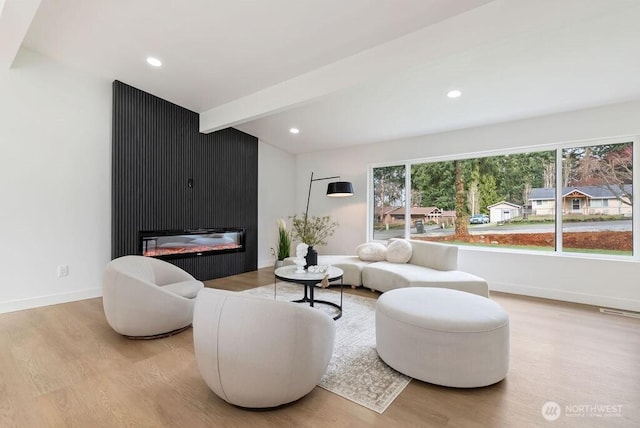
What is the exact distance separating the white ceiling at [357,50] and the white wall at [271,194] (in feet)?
6.69

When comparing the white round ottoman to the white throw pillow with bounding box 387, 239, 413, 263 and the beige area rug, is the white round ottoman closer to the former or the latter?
the beige area rug

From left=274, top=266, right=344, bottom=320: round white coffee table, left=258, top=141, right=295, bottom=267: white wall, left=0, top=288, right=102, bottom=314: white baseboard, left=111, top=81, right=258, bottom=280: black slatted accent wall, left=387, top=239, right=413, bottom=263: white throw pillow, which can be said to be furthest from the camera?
left=258, top=141, right=295, bottom=267: white wall

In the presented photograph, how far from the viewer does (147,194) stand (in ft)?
13.9

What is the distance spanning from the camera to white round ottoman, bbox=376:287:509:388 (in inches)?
75.4

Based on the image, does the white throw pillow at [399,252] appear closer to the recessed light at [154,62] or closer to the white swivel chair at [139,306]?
the white swivel chair at [139,306]

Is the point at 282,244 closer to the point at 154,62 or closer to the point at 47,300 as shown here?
the point at 47,300

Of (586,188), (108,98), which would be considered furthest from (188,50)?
(586,188)

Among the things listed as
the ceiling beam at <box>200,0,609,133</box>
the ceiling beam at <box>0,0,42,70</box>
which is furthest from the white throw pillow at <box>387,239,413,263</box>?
the ceiling beam at <box>0,0,42,70</box>

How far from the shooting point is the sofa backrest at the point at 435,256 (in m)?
4.03

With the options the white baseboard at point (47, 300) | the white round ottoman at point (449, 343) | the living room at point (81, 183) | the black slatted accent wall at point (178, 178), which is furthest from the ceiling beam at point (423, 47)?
the white baseboard at point (47, 300)

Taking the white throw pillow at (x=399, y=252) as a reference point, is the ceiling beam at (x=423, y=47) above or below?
above

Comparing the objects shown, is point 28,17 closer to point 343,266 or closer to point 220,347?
point 220,347

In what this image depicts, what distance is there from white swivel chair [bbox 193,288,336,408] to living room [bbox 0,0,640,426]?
3.19 meters

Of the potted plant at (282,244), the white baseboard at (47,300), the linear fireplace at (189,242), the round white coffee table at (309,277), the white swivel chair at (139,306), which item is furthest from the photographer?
the potted plant at (282,244)
